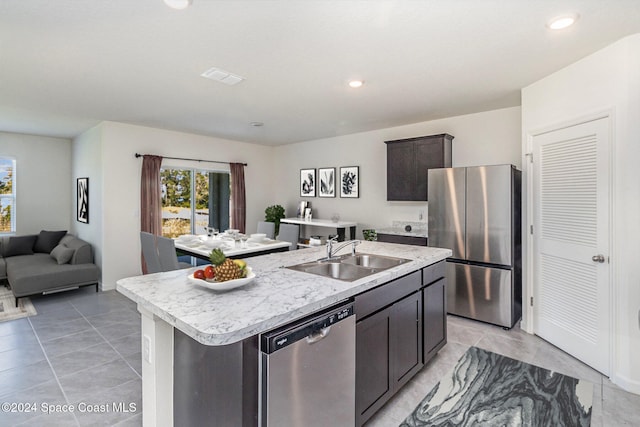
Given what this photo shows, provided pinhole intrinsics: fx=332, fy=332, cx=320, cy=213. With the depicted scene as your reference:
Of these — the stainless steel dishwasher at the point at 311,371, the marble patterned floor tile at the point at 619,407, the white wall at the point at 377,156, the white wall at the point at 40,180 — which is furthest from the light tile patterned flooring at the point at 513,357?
the white wall at the point at 40,180

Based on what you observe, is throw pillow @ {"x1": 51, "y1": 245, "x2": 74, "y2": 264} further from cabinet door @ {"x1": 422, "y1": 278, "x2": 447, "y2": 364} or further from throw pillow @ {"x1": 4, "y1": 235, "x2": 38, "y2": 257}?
cabinet door @ {"x1": 422, "y1": 278, "x2": 447, "y2": 364}

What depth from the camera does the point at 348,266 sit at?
255 cm

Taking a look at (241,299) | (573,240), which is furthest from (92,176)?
(573,240)

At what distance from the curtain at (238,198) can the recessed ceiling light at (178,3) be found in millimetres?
4684

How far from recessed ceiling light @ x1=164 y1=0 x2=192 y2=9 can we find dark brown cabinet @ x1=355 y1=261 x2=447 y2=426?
199 cm

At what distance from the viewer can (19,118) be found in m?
4.87

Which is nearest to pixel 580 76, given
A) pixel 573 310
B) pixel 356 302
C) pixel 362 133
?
pixel 573 310

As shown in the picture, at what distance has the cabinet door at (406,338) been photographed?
86.4 inches

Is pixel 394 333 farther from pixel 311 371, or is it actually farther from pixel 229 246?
pixel 229 246

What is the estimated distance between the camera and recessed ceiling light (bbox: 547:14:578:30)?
2.14 m

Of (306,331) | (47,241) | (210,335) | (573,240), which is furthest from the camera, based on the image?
(47,241)

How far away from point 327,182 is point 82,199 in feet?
14.5

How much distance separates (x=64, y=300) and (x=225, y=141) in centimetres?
366

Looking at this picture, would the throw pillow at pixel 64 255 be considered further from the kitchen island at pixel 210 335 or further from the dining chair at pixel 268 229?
the kitchen island at pixel 210 335
